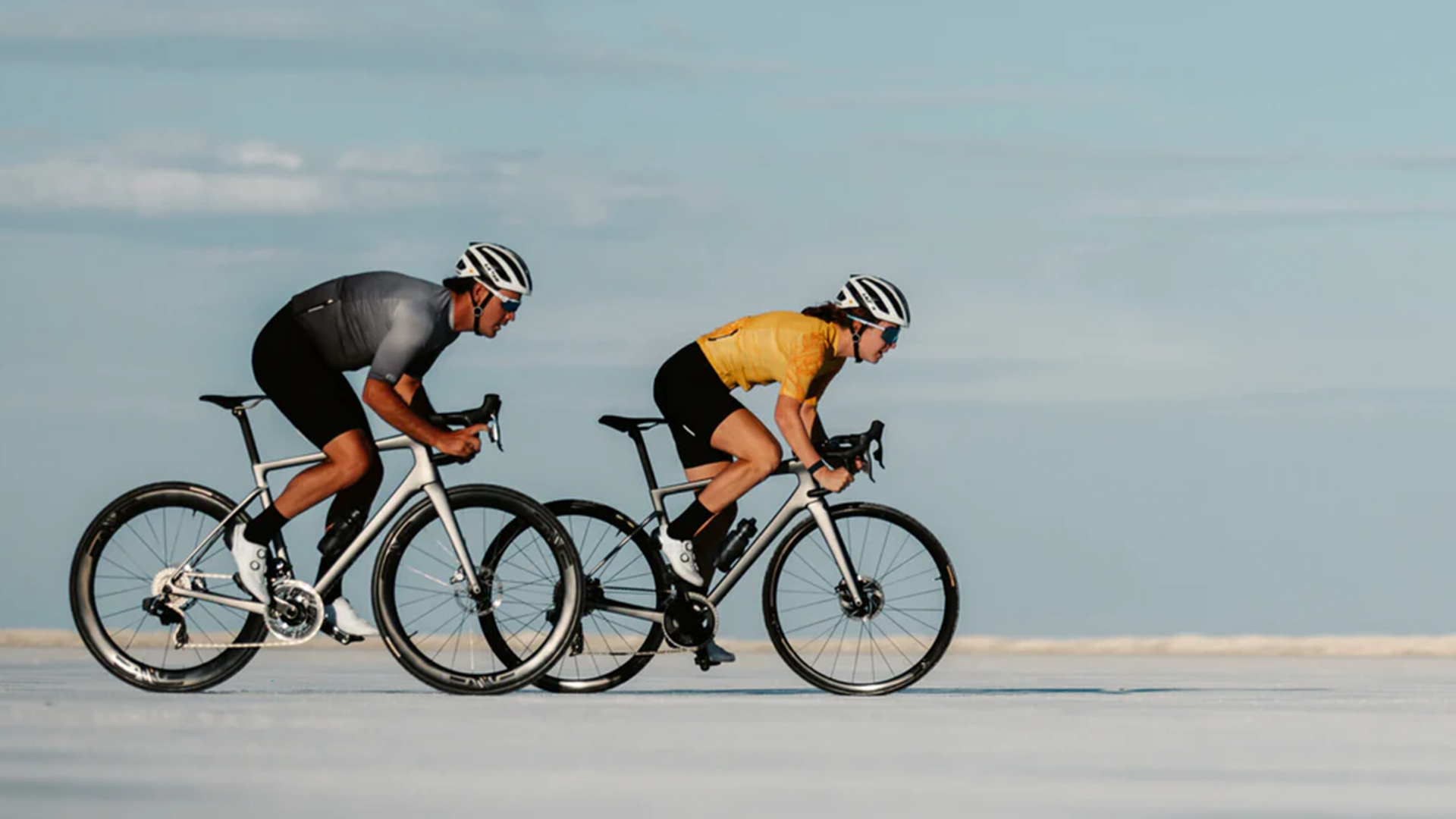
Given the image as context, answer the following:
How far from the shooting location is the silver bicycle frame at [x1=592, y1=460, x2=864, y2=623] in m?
10.7

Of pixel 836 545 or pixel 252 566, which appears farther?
pixel 836 545

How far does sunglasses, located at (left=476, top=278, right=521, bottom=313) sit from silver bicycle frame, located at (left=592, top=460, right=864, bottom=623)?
4.01 feet

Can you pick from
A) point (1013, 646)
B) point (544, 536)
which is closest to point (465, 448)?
point (544, 536)

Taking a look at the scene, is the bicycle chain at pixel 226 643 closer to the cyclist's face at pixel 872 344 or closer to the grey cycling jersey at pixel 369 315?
the grey cycling jersey at pixel 369 315

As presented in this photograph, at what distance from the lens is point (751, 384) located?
11.0m

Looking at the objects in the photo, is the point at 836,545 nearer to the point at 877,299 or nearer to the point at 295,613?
the point at 877,299

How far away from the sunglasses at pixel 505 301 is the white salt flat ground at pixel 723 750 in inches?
71.3

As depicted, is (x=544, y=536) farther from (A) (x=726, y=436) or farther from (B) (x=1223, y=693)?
(B) (x=1223, y=693)

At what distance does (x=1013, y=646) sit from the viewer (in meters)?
16.9

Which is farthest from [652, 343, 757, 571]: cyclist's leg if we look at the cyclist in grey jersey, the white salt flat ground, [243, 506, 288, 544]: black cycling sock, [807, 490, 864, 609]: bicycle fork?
[243, 506, 288, 544]: black cycling sock

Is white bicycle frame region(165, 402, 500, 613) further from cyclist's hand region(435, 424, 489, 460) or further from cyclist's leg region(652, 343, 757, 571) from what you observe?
cyclist's leg region(652, 343, 757, 571)

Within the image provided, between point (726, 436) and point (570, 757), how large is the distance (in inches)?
130

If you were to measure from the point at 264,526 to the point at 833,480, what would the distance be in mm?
2681

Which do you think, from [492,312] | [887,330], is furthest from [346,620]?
[887,330]
